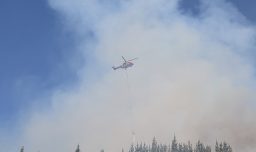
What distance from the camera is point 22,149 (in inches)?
5453

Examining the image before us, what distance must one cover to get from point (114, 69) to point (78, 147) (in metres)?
29.8

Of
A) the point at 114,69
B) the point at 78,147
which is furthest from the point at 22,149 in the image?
the point at 114,69

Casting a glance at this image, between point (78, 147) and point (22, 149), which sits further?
point (22, 149)

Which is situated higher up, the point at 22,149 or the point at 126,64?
the point at 126,64

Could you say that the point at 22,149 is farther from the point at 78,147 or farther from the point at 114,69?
the point at 114,69

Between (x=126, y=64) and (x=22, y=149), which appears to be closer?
(x=126, y=64)

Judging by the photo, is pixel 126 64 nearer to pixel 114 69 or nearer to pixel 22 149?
pixel 114 69

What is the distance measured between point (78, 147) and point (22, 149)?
2859 centimetres

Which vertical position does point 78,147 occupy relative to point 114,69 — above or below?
below

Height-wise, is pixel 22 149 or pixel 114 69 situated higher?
pixel 114 69

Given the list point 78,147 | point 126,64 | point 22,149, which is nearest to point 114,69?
point 126,64

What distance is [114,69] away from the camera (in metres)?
128

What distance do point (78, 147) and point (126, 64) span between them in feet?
108

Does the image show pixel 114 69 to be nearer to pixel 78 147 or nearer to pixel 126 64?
pixel 126 64
